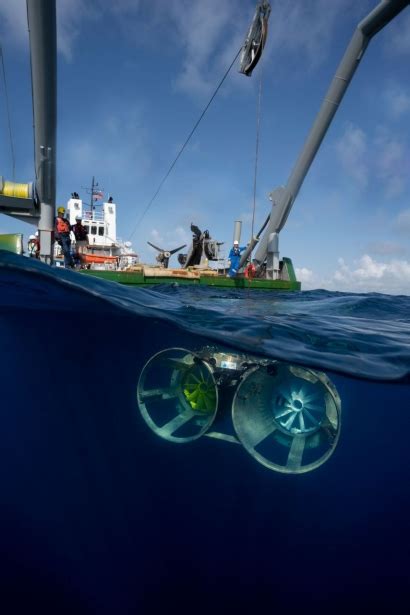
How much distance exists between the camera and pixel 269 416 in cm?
584

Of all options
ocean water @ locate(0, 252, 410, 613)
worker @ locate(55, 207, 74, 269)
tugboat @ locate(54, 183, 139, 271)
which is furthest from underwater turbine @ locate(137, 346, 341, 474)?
tugboat @ locate(54, 183, 139, 271)

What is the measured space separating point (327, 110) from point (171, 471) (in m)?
19.2

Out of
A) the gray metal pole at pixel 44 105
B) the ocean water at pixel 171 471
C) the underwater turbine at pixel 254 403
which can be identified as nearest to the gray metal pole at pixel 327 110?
the ocean water at pixel 171 471

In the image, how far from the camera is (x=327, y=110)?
18.9 metres

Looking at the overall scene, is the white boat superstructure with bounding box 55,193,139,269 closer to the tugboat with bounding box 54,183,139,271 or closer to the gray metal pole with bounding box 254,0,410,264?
the tugboat with bounding box 54,183,139,271

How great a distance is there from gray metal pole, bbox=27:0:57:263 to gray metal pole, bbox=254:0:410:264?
14283 millimetres

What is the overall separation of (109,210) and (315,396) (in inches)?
1653

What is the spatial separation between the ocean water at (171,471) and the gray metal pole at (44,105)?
3.05m

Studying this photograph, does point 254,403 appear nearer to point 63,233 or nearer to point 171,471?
point 171,471

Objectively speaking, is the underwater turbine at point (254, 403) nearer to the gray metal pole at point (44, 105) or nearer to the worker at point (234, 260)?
the gray metal pole at point (44, 105)

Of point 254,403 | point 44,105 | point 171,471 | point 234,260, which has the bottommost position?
point 171,471

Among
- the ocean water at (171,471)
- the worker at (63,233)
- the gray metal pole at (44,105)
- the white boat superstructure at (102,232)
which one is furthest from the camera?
the white boat superstructure at (102,232)

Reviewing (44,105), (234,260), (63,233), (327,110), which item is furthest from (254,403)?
(327,110)

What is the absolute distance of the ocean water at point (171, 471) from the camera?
5.55 meters
